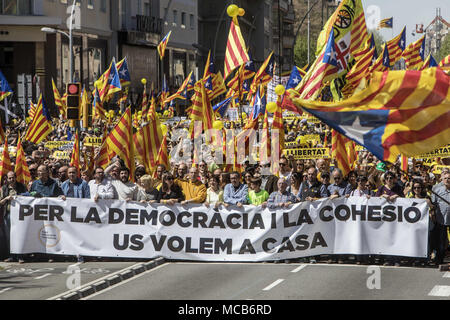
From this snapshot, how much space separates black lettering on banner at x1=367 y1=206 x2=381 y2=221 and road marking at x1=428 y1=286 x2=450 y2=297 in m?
2.20

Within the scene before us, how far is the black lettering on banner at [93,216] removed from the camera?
1551cm

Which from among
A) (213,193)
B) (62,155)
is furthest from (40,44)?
(213,193)

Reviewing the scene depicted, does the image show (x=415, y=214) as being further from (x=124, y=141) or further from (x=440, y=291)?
(x=124, y=141)

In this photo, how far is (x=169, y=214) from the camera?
15328 mm

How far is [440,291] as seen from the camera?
1251 centimetres

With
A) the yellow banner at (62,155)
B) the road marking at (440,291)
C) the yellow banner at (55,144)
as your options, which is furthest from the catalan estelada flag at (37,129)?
the road marking at (440,291)

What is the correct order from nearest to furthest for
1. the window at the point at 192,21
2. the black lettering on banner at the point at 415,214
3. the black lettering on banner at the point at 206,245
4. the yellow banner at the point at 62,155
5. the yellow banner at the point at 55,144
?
the black lettering on banner at the point at 415,214 → the black lettering on banner at the point at 206,245 → the yellow banner at the point at 62,155 → the yellow banner at the point at 55,144 → the window at the point at 192,21

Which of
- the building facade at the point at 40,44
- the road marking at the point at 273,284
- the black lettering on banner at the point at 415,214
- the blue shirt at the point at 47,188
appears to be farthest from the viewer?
the building facade at the point at 40,44

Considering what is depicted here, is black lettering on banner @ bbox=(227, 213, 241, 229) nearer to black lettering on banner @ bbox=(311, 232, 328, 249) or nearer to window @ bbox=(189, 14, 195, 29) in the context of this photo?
black lettering on banner @ bbox=(311, 232, 328, 249)

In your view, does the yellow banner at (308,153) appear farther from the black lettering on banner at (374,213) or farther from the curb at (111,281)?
the curb at (111,281)

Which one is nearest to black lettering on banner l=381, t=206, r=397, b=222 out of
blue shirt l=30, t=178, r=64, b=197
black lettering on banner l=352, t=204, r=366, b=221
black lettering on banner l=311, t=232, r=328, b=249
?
black lettering on banner l=352, t=204, r=366, b=221

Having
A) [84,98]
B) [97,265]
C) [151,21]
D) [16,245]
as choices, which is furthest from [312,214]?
[151,21]

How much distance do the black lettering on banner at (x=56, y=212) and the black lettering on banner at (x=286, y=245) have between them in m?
3.38

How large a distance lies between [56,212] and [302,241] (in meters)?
3.77
